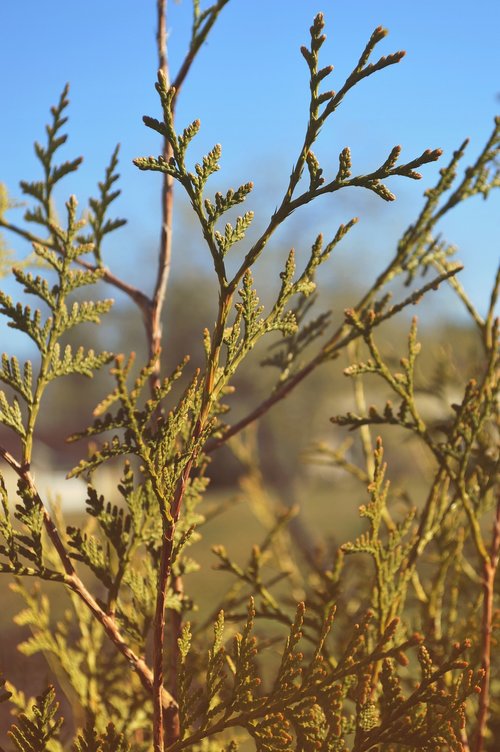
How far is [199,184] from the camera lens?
1366 millimetres

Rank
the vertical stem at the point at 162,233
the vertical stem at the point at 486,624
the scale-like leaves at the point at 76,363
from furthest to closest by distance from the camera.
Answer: the vertical stem at the point at 162,233, the vertical stem at the point at 486,624, the scale-like leaves at the point at 76,363

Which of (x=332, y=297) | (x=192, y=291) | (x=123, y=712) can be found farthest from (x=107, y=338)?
(x=123, y=712)

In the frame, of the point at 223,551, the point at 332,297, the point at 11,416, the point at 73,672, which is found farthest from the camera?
the point at 332,297

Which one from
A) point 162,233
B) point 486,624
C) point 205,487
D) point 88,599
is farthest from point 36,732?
point 162,233

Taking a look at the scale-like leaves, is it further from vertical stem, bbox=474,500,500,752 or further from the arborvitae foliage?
vertical stem, bbox=474,500,500,752

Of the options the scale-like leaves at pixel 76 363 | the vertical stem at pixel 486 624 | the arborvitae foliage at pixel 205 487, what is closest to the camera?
the arborvitae foliage at pixel 205 487

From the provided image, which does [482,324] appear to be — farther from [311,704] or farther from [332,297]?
[332,297]

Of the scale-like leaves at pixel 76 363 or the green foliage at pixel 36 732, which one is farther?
the scale-like leaves at pixel 76 363

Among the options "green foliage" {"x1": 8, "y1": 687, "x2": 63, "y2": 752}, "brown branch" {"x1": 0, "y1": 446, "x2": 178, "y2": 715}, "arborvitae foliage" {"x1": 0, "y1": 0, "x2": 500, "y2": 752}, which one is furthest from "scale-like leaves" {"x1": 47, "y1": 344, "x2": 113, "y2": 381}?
"green foliage" {"x1": 8, "y1": 687, "x2": 63, "y2": 752}

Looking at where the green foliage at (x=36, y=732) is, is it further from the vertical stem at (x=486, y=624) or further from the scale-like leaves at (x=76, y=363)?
the vertical stem at (x=486, y=624)

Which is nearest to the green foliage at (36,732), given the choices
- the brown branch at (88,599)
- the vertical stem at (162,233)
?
the brown branch at (88,599)

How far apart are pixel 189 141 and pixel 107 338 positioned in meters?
33.8

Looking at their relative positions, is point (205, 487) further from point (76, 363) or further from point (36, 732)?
point (36, 732)

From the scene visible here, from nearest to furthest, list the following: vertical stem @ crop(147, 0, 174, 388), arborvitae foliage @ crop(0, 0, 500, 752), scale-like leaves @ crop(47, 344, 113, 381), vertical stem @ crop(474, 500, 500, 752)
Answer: arborvitae foliage @ crop(0, 0, 500, 752) → scale-like leaves @ crop(47, 344, 113, 381) → vertical stem @ crop(474, 500, 500, 752) → vertical stem @ crop(147, 0, 174, 388)
